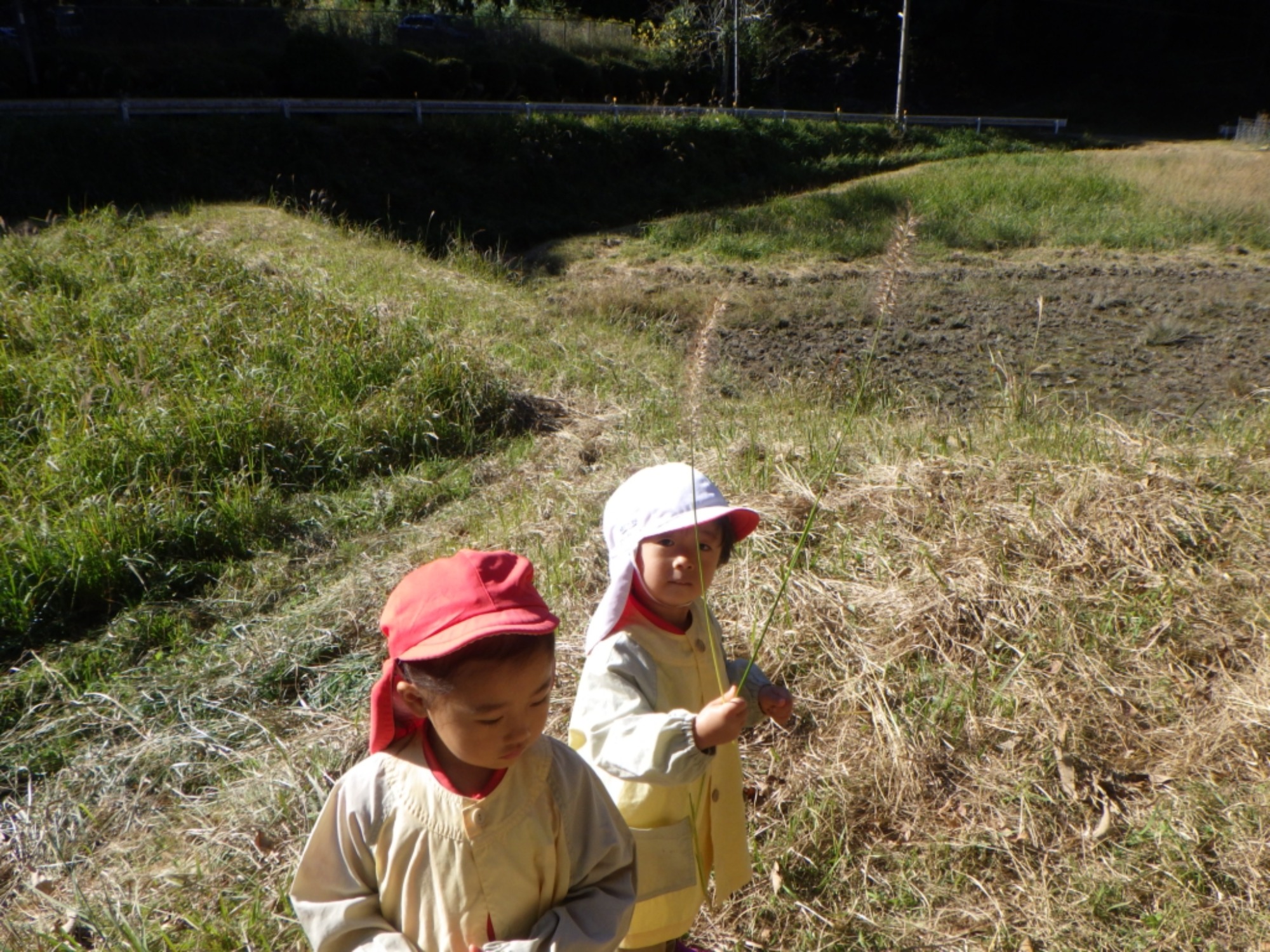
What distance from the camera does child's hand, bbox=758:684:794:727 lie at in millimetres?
2023

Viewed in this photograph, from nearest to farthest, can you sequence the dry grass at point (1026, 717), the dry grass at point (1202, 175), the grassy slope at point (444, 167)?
the dry grass at point (1026, 717) → the grassy slope at point (444, 167) → the dry grass at point (1202, 175)

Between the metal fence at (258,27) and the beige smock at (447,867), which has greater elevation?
the metal fence at (258,27)

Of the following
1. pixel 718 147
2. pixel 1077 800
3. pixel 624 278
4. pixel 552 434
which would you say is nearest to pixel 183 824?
pixel 1077 800

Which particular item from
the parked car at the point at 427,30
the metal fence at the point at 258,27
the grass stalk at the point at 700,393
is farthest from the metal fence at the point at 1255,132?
the grass stalk at the point at 700,393

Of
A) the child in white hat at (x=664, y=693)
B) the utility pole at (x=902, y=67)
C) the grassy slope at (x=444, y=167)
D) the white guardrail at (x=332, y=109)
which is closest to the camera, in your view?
the child in white hat at (x=664, y=693)

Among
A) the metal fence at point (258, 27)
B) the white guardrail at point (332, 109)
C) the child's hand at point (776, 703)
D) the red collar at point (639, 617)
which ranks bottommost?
the child's hand at point (776, 703)

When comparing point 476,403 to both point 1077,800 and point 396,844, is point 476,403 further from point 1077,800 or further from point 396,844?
point 396,844

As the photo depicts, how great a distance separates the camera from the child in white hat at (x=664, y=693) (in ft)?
6.49

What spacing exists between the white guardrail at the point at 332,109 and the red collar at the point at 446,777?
1644cm

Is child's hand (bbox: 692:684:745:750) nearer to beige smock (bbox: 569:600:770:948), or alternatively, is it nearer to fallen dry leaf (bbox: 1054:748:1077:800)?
beige smock (bbox: 569:600:770:948)

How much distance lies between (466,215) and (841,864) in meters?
15.6

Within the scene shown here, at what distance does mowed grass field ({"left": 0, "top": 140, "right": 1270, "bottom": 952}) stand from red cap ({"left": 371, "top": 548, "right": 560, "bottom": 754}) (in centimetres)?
76

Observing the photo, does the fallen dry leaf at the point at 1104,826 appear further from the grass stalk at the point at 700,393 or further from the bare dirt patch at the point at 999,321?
the bare dirt patch at the point at 999,321

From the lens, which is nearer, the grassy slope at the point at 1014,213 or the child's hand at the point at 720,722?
the child's hand at the point at 720,722
